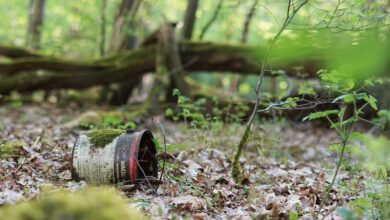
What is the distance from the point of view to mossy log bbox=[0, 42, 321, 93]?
8.68 meters

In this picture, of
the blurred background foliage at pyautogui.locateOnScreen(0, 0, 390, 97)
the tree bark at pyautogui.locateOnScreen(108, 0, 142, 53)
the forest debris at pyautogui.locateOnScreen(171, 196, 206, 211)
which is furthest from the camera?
the tree bark at pyautogui.locateOnScreen(108, 0, 142, 53)

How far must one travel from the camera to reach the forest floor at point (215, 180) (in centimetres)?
324

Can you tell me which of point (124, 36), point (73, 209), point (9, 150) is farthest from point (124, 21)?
point (73, 209)

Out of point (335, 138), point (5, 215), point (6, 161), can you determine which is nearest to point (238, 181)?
point (6, 161)

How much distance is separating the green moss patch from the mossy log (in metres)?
5.04

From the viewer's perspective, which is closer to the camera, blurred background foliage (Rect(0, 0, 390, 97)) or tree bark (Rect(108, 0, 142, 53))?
blurred background foliage (Rect(0, 0, 390, 97))

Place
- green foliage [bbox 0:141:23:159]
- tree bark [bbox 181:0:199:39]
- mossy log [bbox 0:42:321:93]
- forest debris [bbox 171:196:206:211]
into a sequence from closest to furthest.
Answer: forest debris [bbox 171:196:206:211], green foliage [bbox 0:141:23:159], mossy log [bbox 0:42:321:93], tree bark [bbox 181:0:199:39]

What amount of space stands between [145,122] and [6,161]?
12.6ft

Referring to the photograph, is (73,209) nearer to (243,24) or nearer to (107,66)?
(107,66)

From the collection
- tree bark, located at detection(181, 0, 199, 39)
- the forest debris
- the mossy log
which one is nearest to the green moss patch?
the forest debris

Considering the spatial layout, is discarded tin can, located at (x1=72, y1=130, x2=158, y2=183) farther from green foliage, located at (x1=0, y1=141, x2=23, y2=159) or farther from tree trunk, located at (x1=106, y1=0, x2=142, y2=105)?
tree trunk, located at (x1=106, y1=0, x2=142, y2=105)

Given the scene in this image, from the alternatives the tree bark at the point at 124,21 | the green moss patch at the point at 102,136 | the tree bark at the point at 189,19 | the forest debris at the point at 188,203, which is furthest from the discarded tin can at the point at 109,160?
the tree bark at the point at 124,21

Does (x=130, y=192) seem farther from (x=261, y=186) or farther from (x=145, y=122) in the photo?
(x=145, y=122)

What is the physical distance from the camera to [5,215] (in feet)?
6.42
